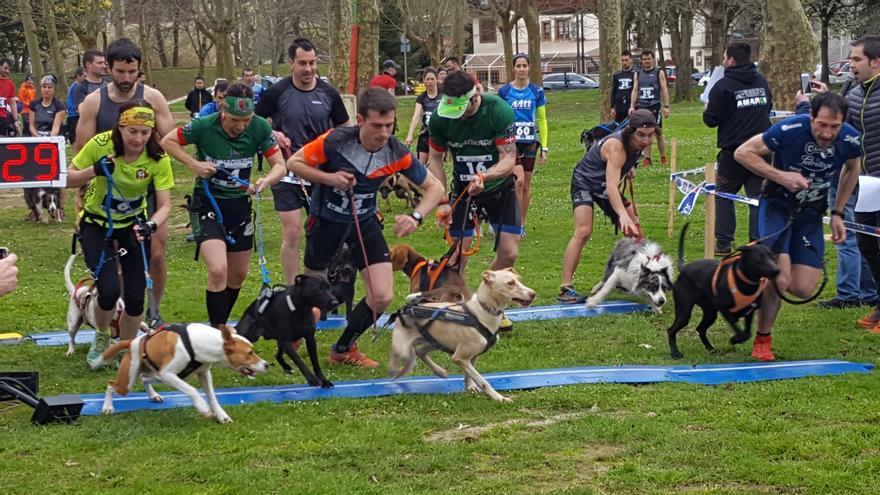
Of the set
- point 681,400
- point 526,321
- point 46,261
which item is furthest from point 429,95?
point 681,400

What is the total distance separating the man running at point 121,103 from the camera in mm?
8062

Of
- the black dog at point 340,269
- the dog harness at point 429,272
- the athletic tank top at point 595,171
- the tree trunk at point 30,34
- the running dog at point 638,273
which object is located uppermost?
the tree trunk at point 30,34

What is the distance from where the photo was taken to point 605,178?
388 inches

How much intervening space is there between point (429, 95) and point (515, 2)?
30152 mm

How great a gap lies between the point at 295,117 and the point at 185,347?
3524 mm

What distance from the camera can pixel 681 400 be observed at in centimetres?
672

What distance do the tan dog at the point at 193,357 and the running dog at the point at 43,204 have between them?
11.2 m

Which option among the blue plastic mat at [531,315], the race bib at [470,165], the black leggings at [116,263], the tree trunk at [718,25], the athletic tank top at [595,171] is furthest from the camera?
the tree trunk at [718,25]

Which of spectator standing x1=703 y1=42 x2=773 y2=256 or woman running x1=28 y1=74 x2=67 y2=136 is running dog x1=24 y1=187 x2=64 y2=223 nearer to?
woman running x1=28 y1=74 x2=67 y2=136

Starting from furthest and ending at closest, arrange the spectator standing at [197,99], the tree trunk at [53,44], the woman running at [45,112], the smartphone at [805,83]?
the tree trunk at [53,44] < the spectator standing at [197,99] < the woman running at [45,112] < the smartphone at [805,83]

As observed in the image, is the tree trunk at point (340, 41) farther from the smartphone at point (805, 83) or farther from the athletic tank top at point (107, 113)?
the athletic tank top at point (107, 113)

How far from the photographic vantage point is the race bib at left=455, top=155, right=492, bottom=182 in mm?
8648

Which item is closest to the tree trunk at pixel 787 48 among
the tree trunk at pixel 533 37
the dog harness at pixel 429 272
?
the dog harness at pixel 429 272

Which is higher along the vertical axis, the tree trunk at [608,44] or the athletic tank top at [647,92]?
the tree trunk at [608,44]
